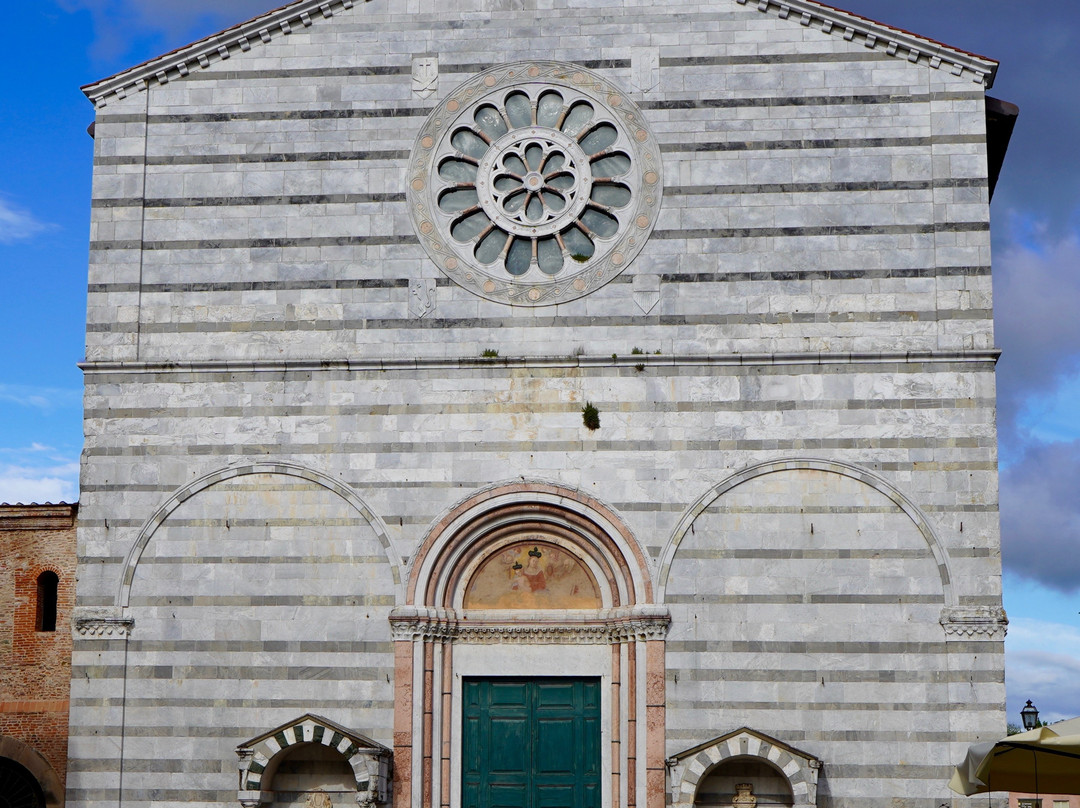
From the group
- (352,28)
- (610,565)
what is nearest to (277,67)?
(352,28)

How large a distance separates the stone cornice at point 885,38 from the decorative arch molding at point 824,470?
5017 mm

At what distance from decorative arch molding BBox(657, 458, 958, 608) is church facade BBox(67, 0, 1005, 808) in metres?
0.04

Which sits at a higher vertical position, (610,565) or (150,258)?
(150,258)

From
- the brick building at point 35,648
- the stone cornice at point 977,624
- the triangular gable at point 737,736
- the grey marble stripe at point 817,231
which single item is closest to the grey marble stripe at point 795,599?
the stone cornice at point 977,624

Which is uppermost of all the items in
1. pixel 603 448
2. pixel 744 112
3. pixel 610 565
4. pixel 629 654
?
pixel 744 112

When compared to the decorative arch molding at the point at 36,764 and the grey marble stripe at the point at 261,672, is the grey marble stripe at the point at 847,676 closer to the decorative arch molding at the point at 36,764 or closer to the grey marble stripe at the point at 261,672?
the grey marble stripe at the point at 261,672

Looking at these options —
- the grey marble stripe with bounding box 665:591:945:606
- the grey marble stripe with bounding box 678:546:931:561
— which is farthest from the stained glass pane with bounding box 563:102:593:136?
the grey marble stripe with bounding box 665:591:945:606

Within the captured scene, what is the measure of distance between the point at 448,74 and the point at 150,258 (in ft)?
14.2

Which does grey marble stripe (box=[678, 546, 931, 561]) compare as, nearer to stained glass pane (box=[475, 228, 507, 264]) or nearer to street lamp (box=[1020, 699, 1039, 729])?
street lamp (box=[1020, 699, 1039, 729])

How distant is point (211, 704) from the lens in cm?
1678

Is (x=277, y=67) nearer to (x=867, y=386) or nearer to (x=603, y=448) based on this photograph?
(x=603, y=448)

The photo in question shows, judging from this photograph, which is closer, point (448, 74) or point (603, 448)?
point (603, 448)

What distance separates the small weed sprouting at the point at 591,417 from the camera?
17.1 m

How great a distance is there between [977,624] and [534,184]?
24.0 ft
